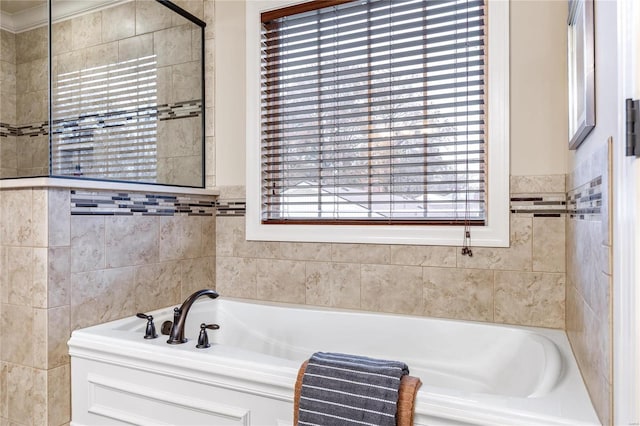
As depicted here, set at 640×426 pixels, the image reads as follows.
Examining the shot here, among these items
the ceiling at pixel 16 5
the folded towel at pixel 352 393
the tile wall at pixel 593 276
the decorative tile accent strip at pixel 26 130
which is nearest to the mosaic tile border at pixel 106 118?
the decorative tile accent strip at pixel 26 130

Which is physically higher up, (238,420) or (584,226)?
(584,226)

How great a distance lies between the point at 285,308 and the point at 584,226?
151cm

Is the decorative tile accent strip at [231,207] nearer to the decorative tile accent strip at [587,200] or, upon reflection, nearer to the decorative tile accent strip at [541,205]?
the decorative tile accent strip at [541,205]

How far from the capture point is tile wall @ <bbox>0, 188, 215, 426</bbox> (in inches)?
69.2

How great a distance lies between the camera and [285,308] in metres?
2.36

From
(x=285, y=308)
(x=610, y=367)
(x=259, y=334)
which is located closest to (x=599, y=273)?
(x=610, y=367)

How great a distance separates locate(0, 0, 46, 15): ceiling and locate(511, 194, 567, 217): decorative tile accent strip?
8.80 ft

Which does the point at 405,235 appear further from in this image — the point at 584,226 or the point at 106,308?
the point at 106,308

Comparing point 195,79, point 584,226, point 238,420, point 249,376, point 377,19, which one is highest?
point 377,19

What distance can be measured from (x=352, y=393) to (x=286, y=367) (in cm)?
26

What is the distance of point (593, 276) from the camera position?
1.19 metres

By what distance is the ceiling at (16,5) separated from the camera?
2429 mm

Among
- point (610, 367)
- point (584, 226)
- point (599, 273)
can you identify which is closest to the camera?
point (610, 367)

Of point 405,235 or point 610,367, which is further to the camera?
point 405,235
